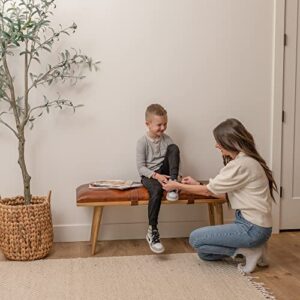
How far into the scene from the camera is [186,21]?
11.1 feet

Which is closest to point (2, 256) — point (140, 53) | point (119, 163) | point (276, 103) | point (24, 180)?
point (24, 180)

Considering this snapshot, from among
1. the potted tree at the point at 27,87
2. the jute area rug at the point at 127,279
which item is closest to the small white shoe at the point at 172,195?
the jute area rug at the point at 127,279

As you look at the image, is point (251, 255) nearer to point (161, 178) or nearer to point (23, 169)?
Answer: point (161, 178)

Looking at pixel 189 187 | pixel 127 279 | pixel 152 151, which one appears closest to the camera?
pixel 127 279

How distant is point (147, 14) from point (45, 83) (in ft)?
2.74

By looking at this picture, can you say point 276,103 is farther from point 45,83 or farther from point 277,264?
point 45,83

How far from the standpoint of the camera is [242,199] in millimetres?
2746

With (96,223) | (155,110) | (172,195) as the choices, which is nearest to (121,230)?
(96,223)

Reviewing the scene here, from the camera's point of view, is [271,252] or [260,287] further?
Answer: [271,252]

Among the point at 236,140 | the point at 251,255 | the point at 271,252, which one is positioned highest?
the point at 236,140

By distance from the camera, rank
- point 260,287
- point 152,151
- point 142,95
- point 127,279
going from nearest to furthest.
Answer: point 260,287, point 127,279, point 152,151, point 142,95

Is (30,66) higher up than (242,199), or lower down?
higher up

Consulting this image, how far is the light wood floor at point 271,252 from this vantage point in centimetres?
257

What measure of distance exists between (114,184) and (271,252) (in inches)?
43.0
